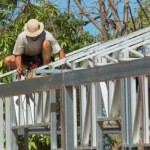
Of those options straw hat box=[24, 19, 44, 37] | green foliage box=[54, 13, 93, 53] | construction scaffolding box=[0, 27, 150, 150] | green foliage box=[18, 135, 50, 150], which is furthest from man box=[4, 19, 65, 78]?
green foliage box=[54, 13, 93, 53]

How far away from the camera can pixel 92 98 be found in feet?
29.8

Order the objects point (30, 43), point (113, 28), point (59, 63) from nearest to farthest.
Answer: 1. point (59, 63)
2. point (30, 43)
3. point (113, 28)

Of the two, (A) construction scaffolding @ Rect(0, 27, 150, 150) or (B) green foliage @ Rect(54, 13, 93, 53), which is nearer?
(A) construction scaffolding @ Rect(0, 27, 150, 150)

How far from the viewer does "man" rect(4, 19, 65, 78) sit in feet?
35.1

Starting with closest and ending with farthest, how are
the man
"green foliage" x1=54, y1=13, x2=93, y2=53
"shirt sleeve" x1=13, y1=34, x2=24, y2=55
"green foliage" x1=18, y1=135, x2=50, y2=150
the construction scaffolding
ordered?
1. the construction scaffolding
2. the man
3. "shirt sleeve" x1=13, y1=34, x2=24, y2=55
4. "green foliage" x1=18, y1=135, x2=50, y2=150
5. "green foliage" x1=54, y1=13, x2=93, y2=53

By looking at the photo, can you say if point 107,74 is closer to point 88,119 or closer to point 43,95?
point 88,119

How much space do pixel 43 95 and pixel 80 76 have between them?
4.09 ft

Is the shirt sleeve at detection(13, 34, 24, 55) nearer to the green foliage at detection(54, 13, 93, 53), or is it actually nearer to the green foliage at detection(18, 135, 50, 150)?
the green foliage at detection(18, 135, 50, 150)

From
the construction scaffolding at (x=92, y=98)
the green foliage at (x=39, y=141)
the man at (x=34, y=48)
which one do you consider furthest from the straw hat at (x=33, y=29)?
the green foliage at (x=39, y=141)

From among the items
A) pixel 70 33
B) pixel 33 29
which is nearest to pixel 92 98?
pixel 33 29

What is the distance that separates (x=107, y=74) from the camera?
8516 millimetres

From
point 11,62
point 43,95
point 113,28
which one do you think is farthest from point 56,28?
point 43,95

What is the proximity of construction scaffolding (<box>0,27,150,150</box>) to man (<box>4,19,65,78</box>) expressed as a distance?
0.42 m

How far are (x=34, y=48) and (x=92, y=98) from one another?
189 centimetres
